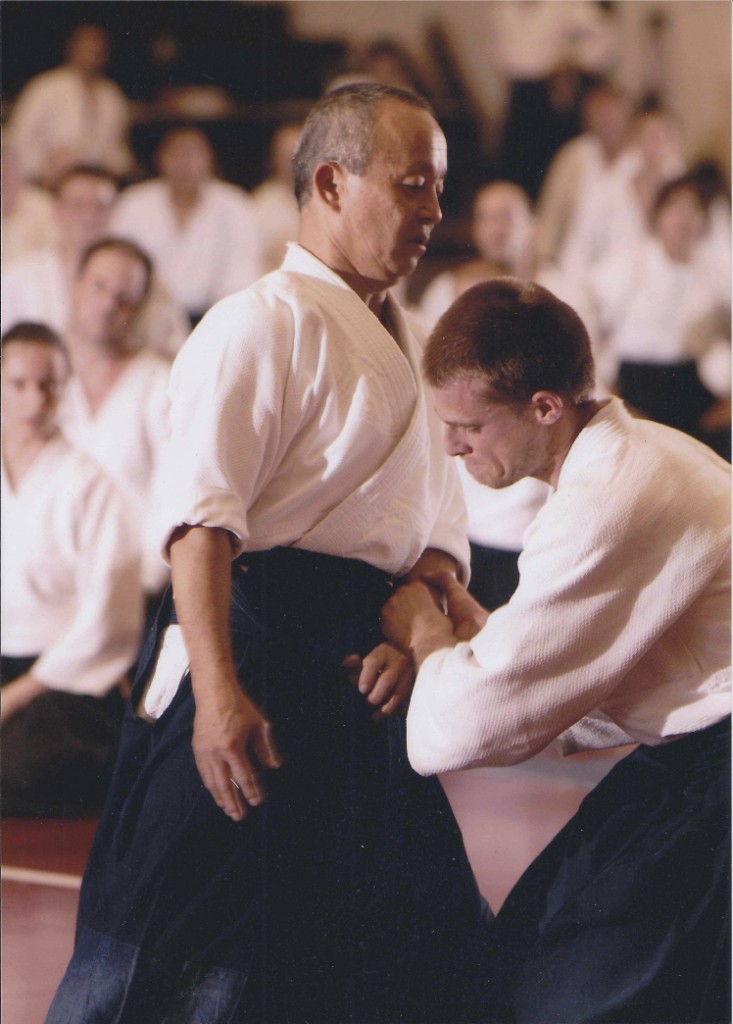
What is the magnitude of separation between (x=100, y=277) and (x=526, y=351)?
211cm

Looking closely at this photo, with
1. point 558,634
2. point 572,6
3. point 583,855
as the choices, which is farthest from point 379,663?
point 572,6

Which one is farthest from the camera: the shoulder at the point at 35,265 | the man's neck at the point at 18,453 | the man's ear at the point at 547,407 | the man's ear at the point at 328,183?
the shoulder at the point at 35,265

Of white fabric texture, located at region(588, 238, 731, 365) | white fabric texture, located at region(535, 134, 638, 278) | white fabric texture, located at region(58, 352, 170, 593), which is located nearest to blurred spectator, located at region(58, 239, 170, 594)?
white fabric texture, located at region(58, 352, 170, 593)

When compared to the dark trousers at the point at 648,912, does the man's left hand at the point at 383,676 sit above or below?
above

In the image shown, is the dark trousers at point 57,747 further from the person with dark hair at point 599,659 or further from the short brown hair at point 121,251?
the person with dark hair at point 599,659

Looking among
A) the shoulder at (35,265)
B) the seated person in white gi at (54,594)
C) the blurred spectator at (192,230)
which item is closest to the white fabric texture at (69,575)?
the seated person in white gi at (54,594)

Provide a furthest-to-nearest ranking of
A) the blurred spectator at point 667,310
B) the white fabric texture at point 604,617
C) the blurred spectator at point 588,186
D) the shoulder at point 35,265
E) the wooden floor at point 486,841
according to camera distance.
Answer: the shoulder at point 35,265 < the blurred spectator at point 588,186 < the blurred spectator at point 667,310 < the wooden floor at point 486,841 < the white fabric texture at point 604,617

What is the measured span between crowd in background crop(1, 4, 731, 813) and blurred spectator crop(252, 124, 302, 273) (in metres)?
0.01

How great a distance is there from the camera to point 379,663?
1.54 m

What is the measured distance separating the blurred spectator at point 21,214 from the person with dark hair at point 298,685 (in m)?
1.76

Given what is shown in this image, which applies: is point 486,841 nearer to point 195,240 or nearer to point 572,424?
point 572,424

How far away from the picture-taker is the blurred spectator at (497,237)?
210 cm

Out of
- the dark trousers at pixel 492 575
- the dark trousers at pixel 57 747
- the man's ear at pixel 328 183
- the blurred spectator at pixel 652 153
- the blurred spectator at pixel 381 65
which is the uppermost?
the blurred spectator at pixel 381 65

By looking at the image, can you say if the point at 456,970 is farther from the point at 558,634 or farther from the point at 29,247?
the point at 29,247
